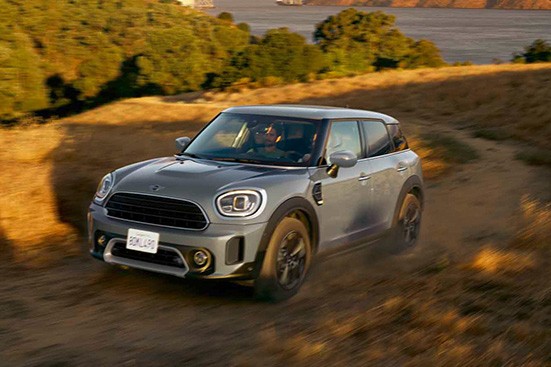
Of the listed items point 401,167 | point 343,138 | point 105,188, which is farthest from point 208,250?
point 401,167

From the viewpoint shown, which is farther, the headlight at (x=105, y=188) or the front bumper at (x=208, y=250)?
the headlight at (x=105, y=188)

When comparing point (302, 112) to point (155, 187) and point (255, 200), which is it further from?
point (155, 187)

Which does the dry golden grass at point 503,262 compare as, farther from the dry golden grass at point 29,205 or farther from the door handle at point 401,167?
the dry golden grass at point 29,205

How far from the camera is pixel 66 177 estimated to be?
39.1ft

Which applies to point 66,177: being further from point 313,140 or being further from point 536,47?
point 536,47

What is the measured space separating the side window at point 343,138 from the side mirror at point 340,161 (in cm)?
11

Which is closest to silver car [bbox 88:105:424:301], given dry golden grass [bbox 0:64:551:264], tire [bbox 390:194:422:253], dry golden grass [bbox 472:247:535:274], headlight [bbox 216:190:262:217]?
headlight [bbox 216:190:262:217]

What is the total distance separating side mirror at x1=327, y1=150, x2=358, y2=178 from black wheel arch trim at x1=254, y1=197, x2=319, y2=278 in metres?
0.53

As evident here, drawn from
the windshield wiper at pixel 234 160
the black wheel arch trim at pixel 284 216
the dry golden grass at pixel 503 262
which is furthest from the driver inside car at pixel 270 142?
the dry golden grass at pixel 503 262

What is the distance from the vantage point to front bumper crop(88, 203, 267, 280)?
22.4 feet

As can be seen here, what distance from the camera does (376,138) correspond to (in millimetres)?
9094

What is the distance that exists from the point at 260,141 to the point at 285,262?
1.34m

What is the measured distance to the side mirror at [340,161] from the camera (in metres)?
7.85

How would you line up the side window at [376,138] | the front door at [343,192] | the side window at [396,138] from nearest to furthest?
the front door at [343,192]
the side window at [376,138]
the side window at [396,138]
